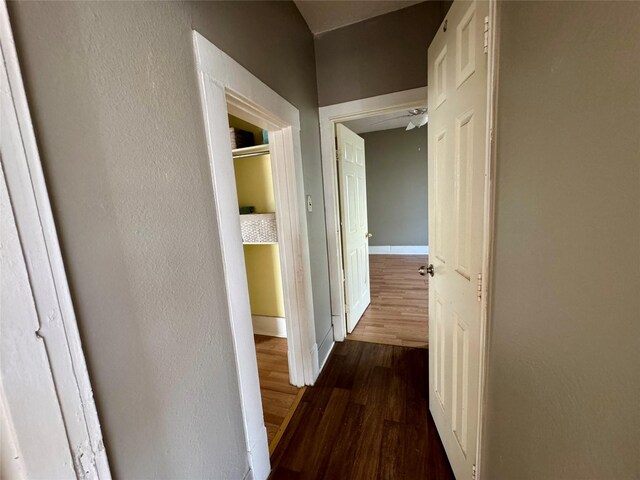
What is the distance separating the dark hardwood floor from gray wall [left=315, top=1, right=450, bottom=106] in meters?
2.17

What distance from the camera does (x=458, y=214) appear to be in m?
1.06

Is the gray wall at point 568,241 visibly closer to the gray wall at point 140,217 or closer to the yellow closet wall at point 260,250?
the gray wall at point 140,217

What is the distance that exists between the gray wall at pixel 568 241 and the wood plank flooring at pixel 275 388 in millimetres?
1247

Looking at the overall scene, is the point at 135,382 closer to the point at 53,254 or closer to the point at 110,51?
the point at 53,254

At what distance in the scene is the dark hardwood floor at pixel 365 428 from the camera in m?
1.30

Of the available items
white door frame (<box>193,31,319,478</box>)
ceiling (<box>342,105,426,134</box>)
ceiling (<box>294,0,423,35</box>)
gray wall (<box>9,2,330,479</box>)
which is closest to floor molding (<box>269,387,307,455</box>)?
white door frame (<box>193,31,319,478</box>)

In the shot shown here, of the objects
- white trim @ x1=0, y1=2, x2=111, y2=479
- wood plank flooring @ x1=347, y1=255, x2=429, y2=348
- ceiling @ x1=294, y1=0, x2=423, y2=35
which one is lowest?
wood plank flooring @ x1=347, y1=255, x2=429, y2=348

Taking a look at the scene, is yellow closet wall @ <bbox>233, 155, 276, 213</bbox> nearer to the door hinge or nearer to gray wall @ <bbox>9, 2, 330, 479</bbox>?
gray wall @ <bbox>9, 2, 330, 479</bbox>

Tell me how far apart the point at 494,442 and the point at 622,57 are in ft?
3.62

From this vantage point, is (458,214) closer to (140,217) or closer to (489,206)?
(489,206)

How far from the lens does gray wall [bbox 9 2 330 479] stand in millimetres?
564

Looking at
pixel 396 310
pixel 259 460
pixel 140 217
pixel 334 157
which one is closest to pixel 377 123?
pixel 334 157

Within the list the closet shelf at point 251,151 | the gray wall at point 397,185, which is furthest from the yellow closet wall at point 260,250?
the gray wall at point 397,185

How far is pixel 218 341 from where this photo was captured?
100cm
